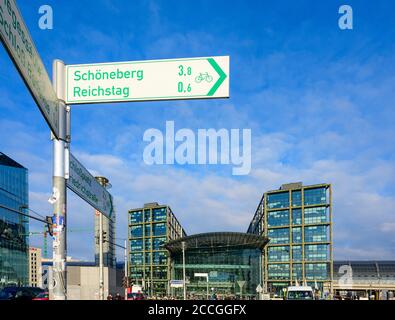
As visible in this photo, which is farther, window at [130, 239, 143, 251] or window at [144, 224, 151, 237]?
window at [130, 239, 143, 251]

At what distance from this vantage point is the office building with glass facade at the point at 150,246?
422 ft

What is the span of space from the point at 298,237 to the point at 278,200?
42.0 feet

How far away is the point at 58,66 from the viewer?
695 centimetres

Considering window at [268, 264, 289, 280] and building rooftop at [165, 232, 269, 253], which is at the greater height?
building rooftop at [165, 232, 269, 253]

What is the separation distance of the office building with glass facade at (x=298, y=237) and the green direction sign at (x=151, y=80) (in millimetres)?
111230

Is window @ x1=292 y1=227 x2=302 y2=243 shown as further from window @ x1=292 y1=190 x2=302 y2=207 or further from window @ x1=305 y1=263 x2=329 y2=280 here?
window @ x1=305 y1=263 x2=329 y2=280

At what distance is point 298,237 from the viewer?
113625 mm

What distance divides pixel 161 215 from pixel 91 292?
106794mm

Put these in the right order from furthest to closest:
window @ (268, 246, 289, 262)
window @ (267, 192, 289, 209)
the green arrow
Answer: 1. window @ (267, 192, 289, 209)
2. window @ (268, 246, 289, 262)
3. the green arrow

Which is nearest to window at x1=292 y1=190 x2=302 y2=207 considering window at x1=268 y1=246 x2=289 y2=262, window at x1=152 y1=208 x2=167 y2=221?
window at x1=268 y1=246 x2=289 y2=262

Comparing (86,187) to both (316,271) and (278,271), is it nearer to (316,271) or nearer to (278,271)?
(316,271)

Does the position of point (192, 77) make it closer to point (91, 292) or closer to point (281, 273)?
point (91, 292)

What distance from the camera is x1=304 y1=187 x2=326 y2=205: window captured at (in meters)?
113
